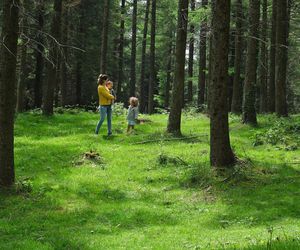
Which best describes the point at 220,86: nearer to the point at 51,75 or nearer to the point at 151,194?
the point at 151,194

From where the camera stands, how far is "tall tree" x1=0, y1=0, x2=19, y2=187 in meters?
11.2

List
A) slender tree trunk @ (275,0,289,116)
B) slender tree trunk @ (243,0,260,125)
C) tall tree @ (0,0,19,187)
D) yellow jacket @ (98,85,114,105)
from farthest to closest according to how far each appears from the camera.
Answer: slender tree trunk @ (275,0,289,116)
slender tree trunk @ (243,0,260,125)
yellow jacket @ (98,85,114,105)
tall tree @ (0,0,19,187)

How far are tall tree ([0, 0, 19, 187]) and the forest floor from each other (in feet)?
2.99

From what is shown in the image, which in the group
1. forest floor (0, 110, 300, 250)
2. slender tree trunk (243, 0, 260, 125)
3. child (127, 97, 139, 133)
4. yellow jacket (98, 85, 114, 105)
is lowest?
forest floor (0, 110, 300, 250)

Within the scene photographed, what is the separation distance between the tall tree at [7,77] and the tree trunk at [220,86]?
201 inches

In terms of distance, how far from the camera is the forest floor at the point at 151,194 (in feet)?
28.3

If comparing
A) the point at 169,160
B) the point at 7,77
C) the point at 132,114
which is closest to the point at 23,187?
the point at 7,77

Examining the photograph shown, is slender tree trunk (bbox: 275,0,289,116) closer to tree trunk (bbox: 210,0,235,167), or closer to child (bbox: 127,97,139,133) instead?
child (bbox: 127,97,139,133)

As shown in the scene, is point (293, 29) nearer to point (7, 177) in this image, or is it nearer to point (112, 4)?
point (112, 4)

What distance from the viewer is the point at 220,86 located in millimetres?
12852

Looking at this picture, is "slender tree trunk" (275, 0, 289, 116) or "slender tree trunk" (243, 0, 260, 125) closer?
"slender tree trunk" (243, 0, 260, 125)

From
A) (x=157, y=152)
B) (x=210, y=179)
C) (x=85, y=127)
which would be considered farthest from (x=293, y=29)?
(x=210, y=179)

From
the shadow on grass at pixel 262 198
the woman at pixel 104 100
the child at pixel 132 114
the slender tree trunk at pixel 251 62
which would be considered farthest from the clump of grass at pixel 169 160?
the slender tree trunk at pixel 251 62

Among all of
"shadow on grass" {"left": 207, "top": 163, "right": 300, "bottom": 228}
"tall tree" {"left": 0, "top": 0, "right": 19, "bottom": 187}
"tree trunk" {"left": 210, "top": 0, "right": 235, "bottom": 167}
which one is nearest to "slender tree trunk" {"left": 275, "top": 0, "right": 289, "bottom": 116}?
"shadow on grass" {"left": 207, "top": 163, "right": 300, "bottom": 228}
